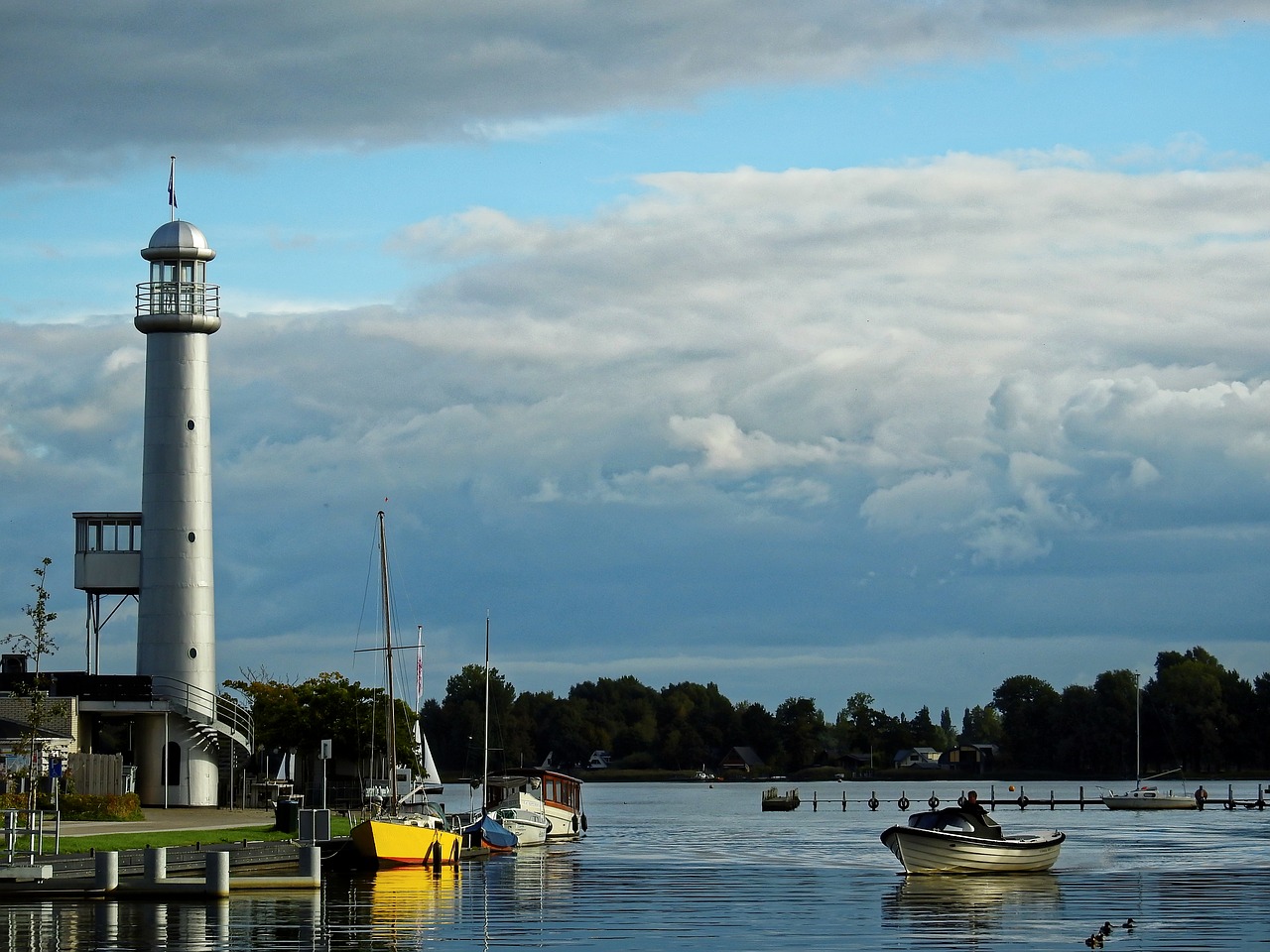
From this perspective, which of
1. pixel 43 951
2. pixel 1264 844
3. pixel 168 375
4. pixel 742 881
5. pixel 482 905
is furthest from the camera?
pixel 1264 844

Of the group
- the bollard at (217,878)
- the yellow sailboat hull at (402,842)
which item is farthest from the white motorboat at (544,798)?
the bollard at (217,878)

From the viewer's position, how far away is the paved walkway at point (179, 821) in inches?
2163

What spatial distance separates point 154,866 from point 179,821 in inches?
766

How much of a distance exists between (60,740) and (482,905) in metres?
24.5

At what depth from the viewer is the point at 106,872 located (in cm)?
4062

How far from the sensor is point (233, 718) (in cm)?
7131

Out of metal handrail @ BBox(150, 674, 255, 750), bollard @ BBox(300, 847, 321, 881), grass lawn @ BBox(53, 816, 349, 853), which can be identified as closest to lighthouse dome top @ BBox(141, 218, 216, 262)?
metal handrail @ BBox(150, 674, 255, 750)

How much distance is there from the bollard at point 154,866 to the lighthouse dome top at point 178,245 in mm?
33766

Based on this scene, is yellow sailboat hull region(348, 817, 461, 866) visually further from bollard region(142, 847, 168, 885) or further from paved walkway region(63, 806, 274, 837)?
bollard region(142, 847, 168, 885)

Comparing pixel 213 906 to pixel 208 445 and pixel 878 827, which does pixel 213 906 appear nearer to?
pixel 208 445

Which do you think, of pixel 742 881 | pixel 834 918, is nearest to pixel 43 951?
pixel 834 918

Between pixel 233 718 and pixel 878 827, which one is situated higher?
pixel 233 718

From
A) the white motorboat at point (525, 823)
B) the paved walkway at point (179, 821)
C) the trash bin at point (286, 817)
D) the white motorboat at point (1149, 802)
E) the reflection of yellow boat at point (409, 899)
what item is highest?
the trash bin at point (286, 817)

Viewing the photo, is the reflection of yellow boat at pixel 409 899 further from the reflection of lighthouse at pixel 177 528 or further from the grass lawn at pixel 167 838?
the reflection of lighthouse at pixel 177 528
